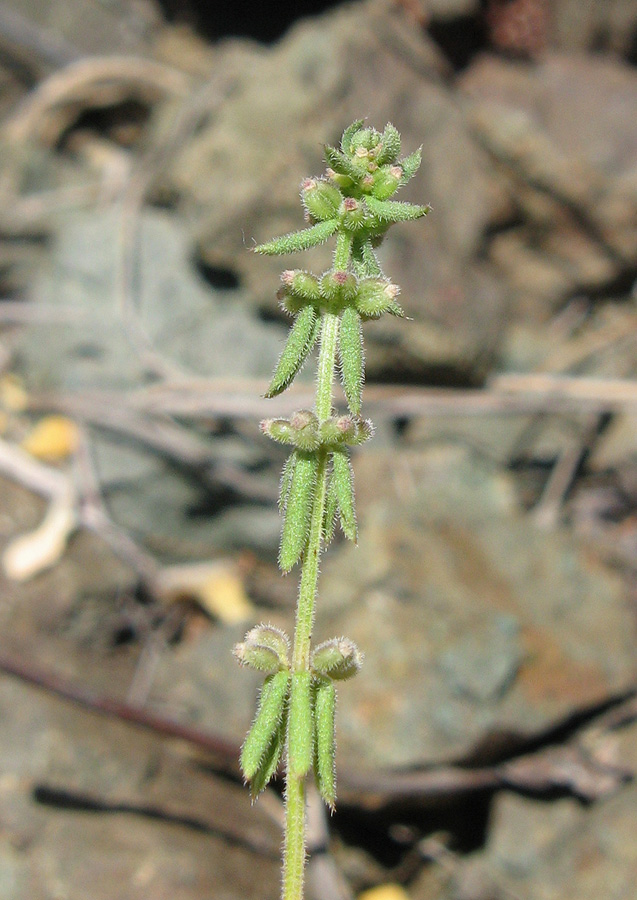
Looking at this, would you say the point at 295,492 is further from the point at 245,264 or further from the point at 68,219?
the point at 68,219

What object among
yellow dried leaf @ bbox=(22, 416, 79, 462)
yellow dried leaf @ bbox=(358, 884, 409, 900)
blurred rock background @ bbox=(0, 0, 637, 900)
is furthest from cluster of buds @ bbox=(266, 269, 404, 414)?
yellow dried leaf @ bbox=(22, 416, 79, 462)

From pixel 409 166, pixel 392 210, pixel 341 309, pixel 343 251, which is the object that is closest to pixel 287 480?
pixel 341 309

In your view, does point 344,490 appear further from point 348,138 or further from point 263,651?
point 348,138

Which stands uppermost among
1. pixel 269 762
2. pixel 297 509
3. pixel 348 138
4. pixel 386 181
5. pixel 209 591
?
pixel 209 591

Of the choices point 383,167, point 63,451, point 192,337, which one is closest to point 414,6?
Result: point 192,337

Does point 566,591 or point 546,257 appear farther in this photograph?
point 546,257

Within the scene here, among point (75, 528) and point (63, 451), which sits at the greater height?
point (63, 451)

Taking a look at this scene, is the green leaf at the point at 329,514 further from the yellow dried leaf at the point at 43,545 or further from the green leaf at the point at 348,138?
the yellow dried leaf at the point at 43,545
